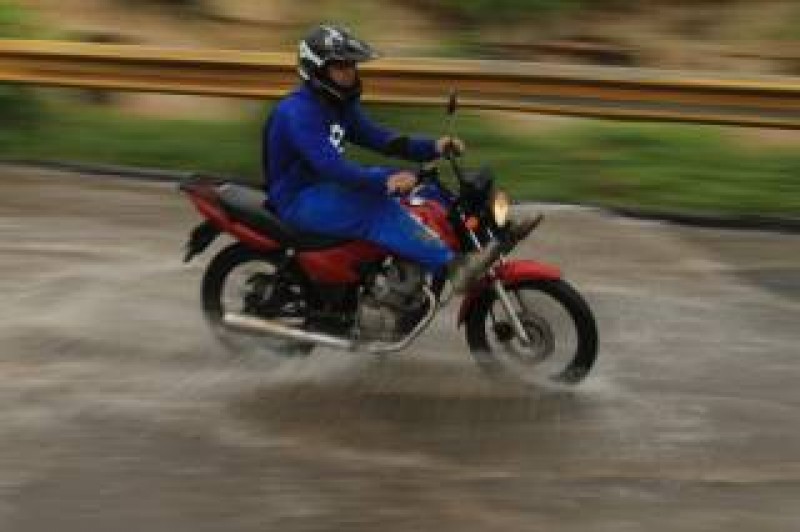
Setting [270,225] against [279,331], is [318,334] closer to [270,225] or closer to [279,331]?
[279,331]

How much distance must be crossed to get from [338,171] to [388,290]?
2.10ft

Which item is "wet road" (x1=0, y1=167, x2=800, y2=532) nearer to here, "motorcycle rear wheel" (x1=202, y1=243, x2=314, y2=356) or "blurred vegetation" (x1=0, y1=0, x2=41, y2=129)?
"motorcycle rear wheel" (x1=202, y1=243, x2=314, y2=356)

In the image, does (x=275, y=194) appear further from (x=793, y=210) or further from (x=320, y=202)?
(x=793, y=210)

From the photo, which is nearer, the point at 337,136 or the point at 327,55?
the point at 327,55

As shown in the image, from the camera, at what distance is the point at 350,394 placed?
685cm

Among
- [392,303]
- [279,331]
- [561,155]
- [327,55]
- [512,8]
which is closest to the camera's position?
[327,55]

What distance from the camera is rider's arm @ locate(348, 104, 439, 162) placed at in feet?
23.6

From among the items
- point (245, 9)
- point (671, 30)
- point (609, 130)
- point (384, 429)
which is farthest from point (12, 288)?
point (671, 30)

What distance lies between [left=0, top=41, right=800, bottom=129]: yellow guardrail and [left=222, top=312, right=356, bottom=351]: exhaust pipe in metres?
3.72

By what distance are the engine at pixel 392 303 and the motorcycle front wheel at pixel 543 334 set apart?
11.4 inches

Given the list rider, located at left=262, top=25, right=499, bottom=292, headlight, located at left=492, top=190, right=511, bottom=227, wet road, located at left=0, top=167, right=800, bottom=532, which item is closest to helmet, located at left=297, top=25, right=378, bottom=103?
rider, located at left=262, top=25, right=499, bottom=292

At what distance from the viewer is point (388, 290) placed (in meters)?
7.09

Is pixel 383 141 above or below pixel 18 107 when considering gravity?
above

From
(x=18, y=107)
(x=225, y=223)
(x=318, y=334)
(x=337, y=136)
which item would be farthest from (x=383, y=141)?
(x=18, y=107)
